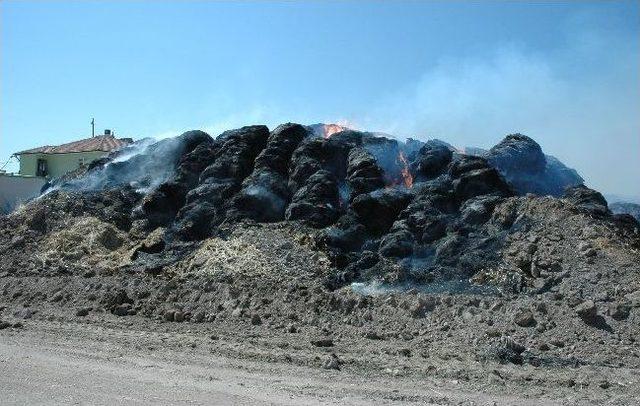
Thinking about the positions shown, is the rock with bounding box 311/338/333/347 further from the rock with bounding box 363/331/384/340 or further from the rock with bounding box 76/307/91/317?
the rock with bounding box 76/307/91/317

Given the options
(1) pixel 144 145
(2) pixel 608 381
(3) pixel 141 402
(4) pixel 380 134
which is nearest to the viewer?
(3) pixel 141 402

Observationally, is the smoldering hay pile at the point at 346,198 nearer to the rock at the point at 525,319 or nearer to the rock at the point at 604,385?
the rock at the point at 525,319

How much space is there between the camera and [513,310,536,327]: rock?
369 inches

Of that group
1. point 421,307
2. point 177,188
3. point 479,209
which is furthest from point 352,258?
point 177,188

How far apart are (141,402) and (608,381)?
5.20 meters

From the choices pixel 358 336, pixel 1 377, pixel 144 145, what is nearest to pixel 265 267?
pixel 358 336

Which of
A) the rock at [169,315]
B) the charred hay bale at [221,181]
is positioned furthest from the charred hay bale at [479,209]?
the rock at [169,315]

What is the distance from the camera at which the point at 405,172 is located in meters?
16.3

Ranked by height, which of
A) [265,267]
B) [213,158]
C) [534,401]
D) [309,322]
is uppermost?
[213,158]

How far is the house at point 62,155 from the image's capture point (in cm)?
3312

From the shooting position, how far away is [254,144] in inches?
722

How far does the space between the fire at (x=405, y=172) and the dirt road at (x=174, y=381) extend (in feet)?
26.0

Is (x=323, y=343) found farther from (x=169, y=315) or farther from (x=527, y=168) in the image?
(x=527, y=168)

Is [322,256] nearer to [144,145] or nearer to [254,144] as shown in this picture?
[254,144]
